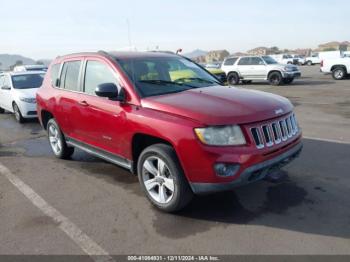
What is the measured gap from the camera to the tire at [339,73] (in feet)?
72.5

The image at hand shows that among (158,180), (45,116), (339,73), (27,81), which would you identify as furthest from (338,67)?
(158,180)

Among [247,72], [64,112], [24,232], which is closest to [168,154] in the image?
[24,232]

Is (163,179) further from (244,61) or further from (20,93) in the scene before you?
(244,61)

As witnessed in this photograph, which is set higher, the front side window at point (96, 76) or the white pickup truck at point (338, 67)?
the front side window at point (96, 76)

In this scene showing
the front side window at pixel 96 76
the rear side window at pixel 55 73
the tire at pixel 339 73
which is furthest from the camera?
the tire at pixel 339 73

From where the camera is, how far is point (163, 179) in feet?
13.5

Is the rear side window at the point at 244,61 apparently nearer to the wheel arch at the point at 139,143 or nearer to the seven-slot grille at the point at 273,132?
the seven-slot grille at the point at 273,132

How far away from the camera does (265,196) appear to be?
4.49 m

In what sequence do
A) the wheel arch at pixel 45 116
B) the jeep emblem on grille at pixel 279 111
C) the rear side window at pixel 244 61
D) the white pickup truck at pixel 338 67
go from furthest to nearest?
the white pickup truck at pixel 338 67 → the rear side window at pixel 244 61 → the wheel arch at pixel 45 116 → the jeep emblem on grille at pixel 279 111

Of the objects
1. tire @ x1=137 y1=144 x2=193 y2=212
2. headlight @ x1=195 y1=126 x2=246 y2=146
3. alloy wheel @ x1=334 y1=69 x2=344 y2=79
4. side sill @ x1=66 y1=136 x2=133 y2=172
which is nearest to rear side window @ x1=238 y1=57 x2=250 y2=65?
alloy wheel @ x1=334 y1=69 x2=344 y2=79

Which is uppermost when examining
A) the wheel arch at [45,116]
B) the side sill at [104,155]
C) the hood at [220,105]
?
the hood at [220,105]

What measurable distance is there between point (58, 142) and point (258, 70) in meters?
16.6

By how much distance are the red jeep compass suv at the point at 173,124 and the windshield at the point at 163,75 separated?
0.05 ft

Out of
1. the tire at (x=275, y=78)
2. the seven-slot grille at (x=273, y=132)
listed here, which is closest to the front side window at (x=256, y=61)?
the tire at (x=275, y=78)
